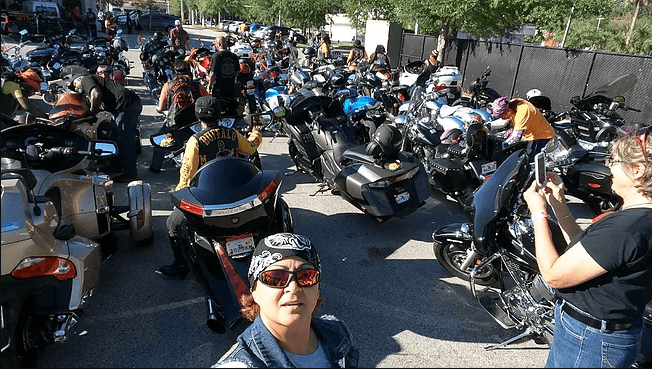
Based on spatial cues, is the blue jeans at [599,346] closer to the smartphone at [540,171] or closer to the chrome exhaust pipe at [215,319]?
the smartphone at [540,171]

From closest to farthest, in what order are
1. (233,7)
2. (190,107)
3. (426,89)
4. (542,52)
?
(190,107)
(426,89)
(542,52)
(233,7)

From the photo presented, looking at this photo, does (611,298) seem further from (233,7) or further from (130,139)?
(233,7)

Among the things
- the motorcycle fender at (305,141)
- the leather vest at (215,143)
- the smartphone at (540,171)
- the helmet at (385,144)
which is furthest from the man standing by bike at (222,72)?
the smartphone at (540,171)

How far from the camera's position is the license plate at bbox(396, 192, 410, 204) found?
5279 mm

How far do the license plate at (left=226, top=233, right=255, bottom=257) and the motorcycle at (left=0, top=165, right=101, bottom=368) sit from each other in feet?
3.22

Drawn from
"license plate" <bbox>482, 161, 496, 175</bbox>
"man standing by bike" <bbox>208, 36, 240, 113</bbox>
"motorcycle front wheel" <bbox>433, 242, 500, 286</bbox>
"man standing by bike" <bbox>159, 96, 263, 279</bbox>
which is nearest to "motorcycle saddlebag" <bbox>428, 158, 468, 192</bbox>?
"license plate" <bbox>482, 161, 496, 175</bbox>

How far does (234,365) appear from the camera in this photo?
1278mm

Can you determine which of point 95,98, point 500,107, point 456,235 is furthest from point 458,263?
point 95,98

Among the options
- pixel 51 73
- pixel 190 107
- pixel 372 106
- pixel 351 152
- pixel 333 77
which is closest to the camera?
pixel 351 152

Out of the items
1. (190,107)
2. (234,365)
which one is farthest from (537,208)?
(190,107)

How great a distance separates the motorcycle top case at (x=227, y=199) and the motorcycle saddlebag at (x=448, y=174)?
11.1 ft

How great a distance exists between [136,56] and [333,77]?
1630 cm

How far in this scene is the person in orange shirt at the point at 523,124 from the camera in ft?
21.1

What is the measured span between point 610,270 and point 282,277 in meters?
1.46
